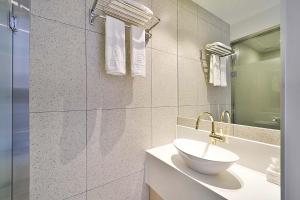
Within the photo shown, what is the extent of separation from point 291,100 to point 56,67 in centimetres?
104

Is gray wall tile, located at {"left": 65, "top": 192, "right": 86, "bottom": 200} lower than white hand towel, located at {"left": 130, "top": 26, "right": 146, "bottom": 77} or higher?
lower

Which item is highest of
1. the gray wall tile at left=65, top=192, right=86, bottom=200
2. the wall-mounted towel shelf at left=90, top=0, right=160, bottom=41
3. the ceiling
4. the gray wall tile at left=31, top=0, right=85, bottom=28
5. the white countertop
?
the ceiling

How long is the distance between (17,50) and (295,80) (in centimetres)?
111

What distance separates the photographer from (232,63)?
3.92 feet

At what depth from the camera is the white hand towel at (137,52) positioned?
108cm

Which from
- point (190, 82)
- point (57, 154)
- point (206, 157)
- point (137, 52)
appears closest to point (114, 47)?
point (137, 52)

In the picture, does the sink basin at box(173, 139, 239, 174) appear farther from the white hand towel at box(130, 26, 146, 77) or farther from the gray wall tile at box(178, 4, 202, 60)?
the gray wall tile at box(178, 4, 202, 60)

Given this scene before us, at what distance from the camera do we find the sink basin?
0.82 m

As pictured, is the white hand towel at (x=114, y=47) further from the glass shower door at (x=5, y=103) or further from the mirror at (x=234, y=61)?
the mirror at (x=234, y=61)

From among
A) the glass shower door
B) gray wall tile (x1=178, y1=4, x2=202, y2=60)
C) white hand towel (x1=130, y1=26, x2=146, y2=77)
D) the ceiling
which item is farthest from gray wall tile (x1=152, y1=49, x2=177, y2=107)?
the glass shower door

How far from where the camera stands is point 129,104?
1198 mm

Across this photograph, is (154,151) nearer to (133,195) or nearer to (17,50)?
(133,195)

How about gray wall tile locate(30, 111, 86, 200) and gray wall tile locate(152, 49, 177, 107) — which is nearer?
gray wall tile locate(30, 111, 86, 200)

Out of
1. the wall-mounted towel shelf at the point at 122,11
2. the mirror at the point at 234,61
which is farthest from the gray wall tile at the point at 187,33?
the wall-mounted towel shelf at the point at 122,11
